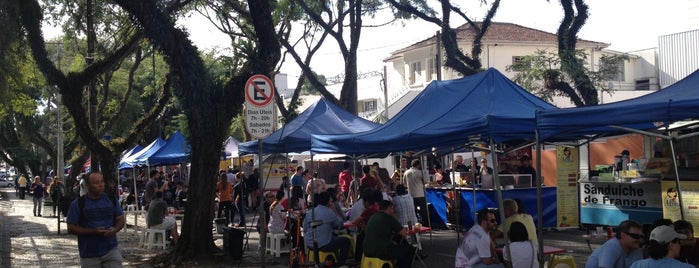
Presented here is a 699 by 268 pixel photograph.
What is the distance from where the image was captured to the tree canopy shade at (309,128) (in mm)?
15125

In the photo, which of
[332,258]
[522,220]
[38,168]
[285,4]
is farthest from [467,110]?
[38,168]

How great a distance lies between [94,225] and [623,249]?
523 centimetres

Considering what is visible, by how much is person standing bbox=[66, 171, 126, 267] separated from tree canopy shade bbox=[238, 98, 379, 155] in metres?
6.98

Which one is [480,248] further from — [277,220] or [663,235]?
[277,220]

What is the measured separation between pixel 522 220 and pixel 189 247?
268 inches

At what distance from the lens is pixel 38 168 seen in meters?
68.5

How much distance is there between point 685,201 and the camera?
10492 mm

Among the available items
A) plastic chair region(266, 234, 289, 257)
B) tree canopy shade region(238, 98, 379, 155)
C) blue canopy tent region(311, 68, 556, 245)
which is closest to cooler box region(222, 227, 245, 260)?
plastic chair region(266, 234, 289, 257)

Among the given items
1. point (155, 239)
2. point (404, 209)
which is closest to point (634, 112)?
point (404, 209)

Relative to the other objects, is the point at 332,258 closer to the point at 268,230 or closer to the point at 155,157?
the point at 268,230

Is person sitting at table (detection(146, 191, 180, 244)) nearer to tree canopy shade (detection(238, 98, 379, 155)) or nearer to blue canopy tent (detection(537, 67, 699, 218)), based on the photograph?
tree canopy shade (detection(238, 98, 379, 155))

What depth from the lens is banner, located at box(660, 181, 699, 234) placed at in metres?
10.3

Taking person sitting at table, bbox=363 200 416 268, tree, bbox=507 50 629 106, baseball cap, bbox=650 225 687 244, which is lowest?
person sitting at table, bbox=363 200 416 268

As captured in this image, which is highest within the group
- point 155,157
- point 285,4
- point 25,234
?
point 285,4
